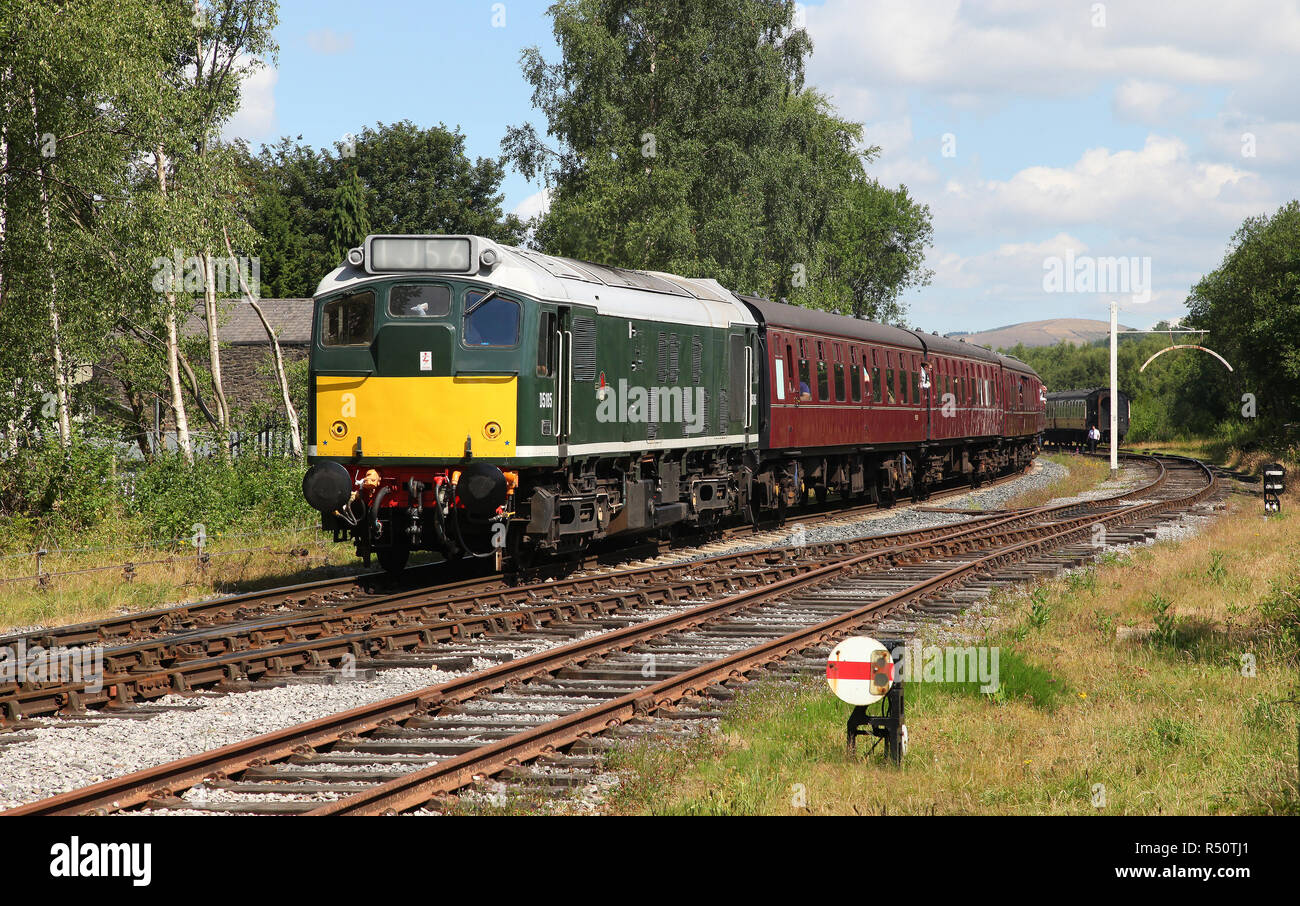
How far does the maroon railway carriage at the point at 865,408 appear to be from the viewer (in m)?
23.3

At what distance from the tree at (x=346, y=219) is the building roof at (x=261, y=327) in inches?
615

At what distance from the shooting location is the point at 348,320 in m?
14.6

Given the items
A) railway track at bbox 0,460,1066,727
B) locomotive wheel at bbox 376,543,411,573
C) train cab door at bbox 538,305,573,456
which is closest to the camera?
railway track at bbox 0,460,1066,727

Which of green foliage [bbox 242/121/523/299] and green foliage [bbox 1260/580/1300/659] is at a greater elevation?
green foliage [bbox 242/121/523/299]

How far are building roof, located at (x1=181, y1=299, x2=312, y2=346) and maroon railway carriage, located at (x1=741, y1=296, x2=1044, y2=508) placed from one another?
21.7 m

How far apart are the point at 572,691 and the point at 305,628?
3.45m

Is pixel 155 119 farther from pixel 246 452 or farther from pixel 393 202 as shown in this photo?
pixel 393 202

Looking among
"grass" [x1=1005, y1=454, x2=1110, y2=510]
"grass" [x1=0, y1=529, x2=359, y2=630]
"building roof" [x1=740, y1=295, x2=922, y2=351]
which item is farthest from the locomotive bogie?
"grass" [x1=1005, y1=454, x2=1110, y2=510]

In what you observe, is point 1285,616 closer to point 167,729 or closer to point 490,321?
point 490,321

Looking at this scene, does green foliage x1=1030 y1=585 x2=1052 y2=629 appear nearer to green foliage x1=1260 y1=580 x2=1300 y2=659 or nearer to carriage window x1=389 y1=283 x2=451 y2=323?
green foliage x1=1260 y1=580 x2=1300 y2=659

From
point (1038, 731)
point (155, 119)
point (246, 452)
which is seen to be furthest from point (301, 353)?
point (1038, 731)

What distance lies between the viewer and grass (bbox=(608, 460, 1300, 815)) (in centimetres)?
689

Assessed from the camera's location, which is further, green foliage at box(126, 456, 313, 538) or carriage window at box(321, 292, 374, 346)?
green foliage at box(126, 456, 313, 538)
